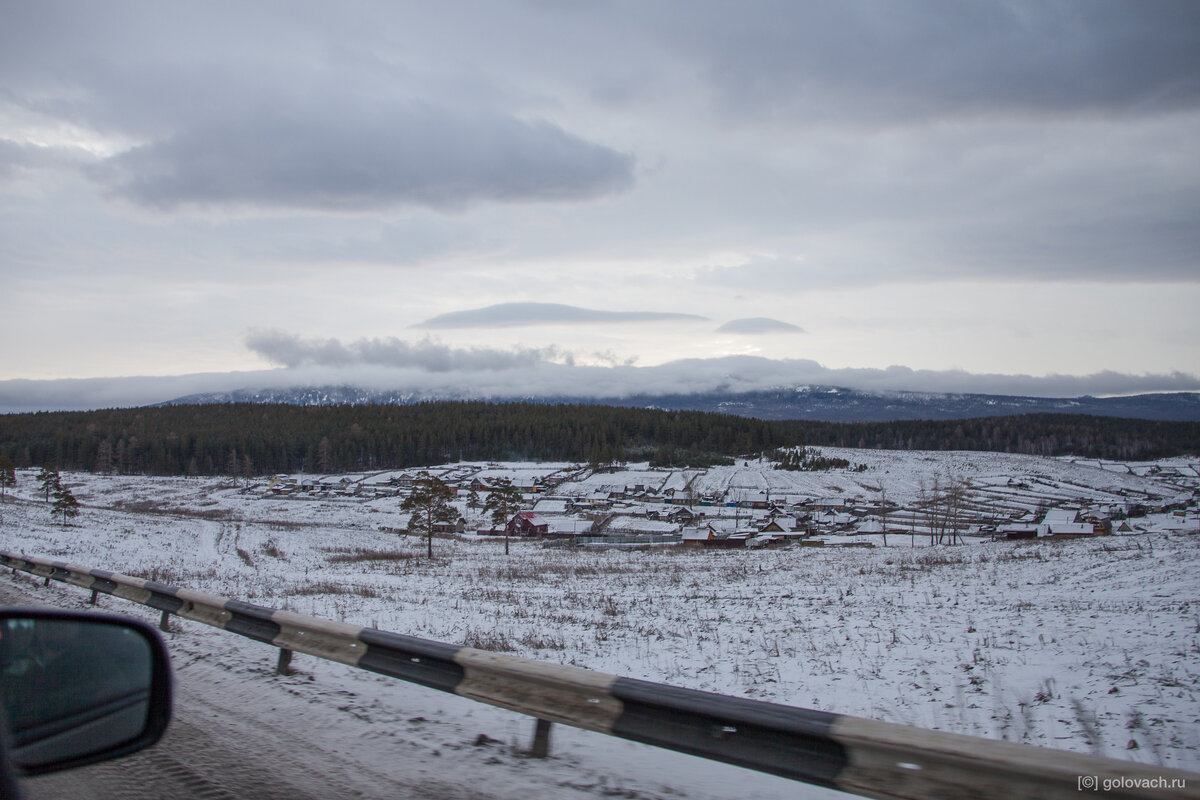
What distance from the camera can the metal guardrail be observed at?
3.18m

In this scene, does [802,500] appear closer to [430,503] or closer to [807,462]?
[807,462]

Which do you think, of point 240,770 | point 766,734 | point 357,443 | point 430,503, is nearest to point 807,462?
point 357,443

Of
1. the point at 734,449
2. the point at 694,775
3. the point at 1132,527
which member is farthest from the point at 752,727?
the point at 734,449

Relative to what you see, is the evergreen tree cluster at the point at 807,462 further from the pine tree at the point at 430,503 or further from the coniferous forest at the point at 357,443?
the pine tree at the point at 430,503

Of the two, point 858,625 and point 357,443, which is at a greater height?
point 858,625

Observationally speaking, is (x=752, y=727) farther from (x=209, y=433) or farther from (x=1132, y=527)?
(x=209, y=433)

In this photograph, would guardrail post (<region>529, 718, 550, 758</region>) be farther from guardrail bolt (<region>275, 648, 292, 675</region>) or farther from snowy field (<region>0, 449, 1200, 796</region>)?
guardrail bolt (<region>275, 648, 292, 675</region>)

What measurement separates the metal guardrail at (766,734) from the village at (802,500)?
142 feet

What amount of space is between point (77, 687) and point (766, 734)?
11.5 ft

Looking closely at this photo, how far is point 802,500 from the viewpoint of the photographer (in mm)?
105375

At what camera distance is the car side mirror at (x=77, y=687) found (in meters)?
2.63

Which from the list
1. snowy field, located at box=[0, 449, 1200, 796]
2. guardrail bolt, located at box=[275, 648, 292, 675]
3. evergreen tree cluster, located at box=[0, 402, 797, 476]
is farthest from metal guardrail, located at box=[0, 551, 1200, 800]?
evergreen tree cluster, located at box=[0, 402, 797, 476]

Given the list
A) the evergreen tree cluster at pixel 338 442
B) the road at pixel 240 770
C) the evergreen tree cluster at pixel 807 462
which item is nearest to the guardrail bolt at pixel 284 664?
the road at pixel 240 770

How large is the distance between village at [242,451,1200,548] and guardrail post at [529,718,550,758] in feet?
144
